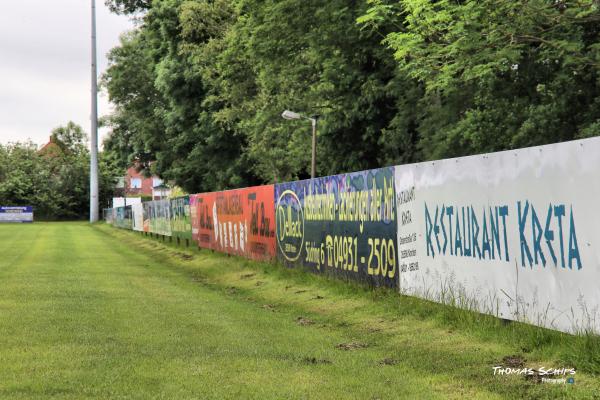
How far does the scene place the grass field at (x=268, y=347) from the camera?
22.9ft

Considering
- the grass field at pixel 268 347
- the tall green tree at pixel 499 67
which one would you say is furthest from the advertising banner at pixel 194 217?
the grass field at pixel 268 347

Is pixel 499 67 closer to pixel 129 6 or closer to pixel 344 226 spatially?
pixel 344 226

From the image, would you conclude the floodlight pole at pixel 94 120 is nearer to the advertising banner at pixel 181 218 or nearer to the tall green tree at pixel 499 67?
the advertising banner at pixel 181 218

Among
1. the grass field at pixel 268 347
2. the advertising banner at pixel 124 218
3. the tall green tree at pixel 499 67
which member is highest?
the tall green tree at pixel 499 67

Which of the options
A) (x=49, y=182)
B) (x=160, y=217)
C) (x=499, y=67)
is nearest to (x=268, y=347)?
(x=499, y=67)

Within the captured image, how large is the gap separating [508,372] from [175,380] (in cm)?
306

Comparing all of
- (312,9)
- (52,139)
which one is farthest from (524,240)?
(52,139)

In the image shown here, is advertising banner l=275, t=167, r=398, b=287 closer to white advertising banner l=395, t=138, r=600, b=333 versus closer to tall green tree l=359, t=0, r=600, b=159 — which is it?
white advertising banner l=395, t=138, r=600, b=333

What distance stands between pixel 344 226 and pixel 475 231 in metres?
4.96

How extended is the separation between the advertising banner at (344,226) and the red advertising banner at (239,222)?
3.94ft

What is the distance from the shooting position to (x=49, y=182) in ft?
343

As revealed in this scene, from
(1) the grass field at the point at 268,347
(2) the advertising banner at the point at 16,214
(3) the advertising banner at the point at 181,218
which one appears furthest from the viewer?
(2) the advertising banner at the point at 16,214

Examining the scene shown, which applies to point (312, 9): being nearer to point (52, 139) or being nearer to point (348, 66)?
point (348, 66)

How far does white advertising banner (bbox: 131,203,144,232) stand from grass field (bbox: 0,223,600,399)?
101 feet
